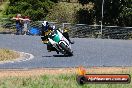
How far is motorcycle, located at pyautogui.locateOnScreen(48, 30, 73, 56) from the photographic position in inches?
862

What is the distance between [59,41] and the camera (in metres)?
22.0

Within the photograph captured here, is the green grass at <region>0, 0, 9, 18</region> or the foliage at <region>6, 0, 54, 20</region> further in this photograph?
the green grass at <region>0, 0, 9, 18</region>

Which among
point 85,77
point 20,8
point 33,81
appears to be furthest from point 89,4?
point 85,77

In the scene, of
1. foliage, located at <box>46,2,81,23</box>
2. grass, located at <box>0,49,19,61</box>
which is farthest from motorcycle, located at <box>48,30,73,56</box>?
foliage, located at <box>46,2,81,23</box>

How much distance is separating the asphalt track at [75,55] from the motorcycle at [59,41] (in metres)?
0.39

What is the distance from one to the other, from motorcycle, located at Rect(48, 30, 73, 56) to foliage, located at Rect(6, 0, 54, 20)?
66.1ft

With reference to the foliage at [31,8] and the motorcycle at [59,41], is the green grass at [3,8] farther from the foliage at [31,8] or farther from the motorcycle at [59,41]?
the motorcycle at [59,41]

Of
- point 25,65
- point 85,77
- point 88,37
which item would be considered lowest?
point 88,37

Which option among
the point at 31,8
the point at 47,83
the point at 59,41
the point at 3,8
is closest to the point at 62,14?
the point at 31,8

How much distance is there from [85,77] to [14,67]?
8920 millimetres

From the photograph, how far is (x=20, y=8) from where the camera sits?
4306 cm

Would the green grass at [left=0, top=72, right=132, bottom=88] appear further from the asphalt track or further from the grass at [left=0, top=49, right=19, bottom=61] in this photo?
the grass at [left=0, top=49, right=19, bottom=61]

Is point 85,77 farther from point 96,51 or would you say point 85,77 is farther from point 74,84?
point 96,51

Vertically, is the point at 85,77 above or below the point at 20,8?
above
